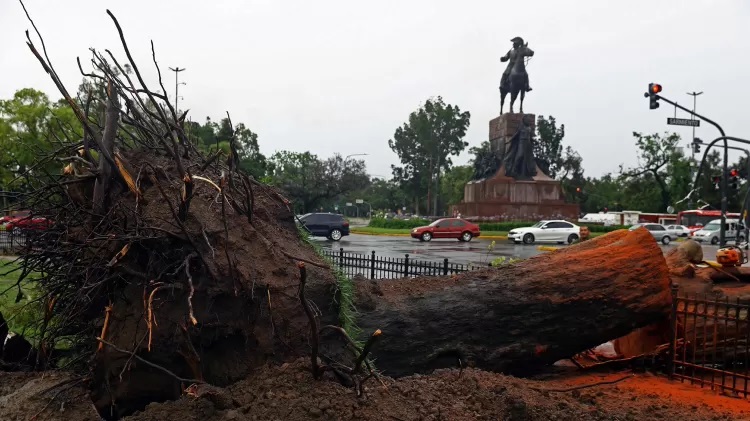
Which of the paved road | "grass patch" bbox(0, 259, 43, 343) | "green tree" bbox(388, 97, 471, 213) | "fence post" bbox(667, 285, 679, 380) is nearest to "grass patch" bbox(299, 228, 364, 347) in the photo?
"grass patch" bbox(0, 259, 43, 343)

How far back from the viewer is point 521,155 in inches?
1438

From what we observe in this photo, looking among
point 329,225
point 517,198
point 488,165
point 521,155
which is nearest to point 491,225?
point 517,198

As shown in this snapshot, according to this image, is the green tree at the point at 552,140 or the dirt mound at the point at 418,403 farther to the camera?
the green tree at the point at 552,140

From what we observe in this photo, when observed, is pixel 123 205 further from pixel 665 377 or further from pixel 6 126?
pixel 6 126

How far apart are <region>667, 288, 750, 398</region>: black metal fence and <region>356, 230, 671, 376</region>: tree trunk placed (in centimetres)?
26

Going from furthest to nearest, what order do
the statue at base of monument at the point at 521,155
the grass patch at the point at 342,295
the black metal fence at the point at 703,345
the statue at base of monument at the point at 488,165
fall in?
the statue at base of monument at the point at 488,165 < the statue at base of monument at the point at 521,155 < the black metal fence at the point at 703,345 < the grass patch at the point at 342,295

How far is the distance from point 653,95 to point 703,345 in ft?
46.7

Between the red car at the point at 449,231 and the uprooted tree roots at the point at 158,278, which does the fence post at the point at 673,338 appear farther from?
the red car at the point at 449,231

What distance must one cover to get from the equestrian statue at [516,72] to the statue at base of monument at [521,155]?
1.58 metres

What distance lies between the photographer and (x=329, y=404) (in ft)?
9.05

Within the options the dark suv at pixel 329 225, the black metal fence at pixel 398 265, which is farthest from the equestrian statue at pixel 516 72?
the black metal fence at pixel 398 265

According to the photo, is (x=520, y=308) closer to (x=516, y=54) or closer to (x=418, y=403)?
(x=418, y=403)

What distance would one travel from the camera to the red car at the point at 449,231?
2905 cm

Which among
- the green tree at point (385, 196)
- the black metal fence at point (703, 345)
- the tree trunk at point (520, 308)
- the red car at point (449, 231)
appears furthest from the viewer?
the green tree at point (385, 196)
